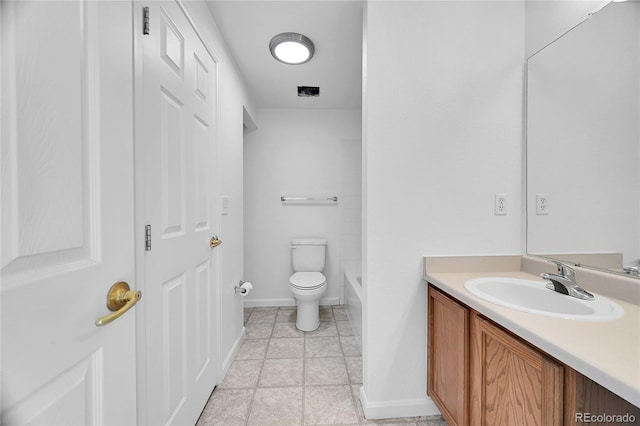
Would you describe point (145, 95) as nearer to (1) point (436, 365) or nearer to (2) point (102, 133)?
(2) point (102, 133)

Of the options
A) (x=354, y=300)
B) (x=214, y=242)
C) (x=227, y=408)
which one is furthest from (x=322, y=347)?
(x=214, y=242)

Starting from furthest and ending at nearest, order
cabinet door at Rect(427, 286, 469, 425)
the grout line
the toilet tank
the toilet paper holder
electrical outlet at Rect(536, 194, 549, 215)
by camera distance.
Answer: the toilet tank, the toilet paper holder, the grout line, electrical outlet at Rect(536, 194, 549, 215), cabinet door at Rect(427, 286, 469, 425)

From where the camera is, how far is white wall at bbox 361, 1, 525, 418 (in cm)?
127

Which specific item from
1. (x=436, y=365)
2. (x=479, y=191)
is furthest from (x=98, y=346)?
(x=479, y=191)

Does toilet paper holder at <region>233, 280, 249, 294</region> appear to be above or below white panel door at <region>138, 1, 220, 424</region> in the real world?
below

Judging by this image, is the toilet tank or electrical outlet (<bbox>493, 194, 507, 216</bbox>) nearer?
electrical outlet (<bbox>493, 194, 507, 216</bbox>)

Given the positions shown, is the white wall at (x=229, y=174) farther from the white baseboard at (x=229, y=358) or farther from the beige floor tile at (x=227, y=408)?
the beige floor tile at (x=227, y=408)

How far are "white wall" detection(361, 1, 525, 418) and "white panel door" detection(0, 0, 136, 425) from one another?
1.01 m

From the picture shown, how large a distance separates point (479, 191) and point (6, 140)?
1659mm

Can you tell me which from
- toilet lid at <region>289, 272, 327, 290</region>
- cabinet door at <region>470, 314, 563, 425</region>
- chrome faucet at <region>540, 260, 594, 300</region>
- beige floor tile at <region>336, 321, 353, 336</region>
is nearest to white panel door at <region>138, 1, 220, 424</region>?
toilet lid at <region>289, 272, 327, 290</region>

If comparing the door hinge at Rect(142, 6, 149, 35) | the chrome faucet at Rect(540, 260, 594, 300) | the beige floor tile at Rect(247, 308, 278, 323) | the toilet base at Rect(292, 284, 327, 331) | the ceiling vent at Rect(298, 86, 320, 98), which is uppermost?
the ceiling vent at Rect(298, 86, 320, 98)

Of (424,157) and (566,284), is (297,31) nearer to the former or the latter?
(424,157)

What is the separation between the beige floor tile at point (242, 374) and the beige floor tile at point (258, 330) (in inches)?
13.7

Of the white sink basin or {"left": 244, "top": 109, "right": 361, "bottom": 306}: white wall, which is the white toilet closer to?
{"left": 244, "top": 109, "right": 361, "bottom": 306}: white wall
